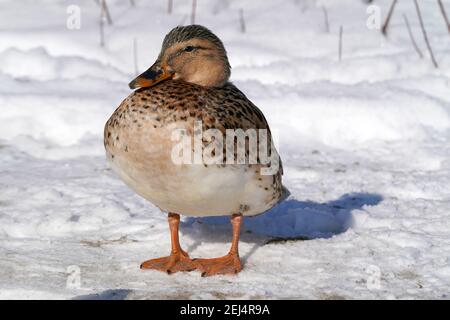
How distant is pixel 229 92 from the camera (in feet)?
13.9

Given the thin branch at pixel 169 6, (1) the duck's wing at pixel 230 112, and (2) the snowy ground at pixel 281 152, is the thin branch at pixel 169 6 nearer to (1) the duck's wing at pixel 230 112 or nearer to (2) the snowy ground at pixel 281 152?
(2) the snowy ground at pixel 281 152

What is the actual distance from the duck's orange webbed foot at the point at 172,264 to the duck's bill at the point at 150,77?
0.82m

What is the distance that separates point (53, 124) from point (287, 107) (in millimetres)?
1709

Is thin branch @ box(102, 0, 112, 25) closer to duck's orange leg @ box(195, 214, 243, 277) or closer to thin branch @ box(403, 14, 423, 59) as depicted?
thin branch @ box(403, 14, 423, 59)

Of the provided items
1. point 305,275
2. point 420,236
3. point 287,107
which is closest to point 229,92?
point 305,275

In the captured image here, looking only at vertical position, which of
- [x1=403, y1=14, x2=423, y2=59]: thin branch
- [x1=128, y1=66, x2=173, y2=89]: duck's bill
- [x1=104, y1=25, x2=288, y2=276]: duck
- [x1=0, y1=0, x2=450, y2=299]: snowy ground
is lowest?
[x1=0, y1=0, x2=450, y2=299]: snowy ground

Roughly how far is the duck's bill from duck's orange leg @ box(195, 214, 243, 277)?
0.76 m

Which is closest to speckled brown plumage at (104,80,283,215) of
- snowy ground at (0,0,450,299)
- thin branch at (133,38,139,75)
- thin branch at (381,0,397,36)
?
snowy ground at (0,0,450,299)

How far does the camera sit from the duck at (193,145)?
387 centimetres

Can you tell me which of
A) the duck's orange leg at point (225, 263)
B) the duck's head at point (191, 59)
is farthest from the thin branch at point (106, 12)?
the duck's orange leg at point (225, 263)

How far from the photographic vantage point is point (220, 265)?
4.18 meters

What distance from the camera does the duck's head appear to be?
4211mm

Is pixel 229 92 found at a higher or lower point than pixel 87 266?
higher
